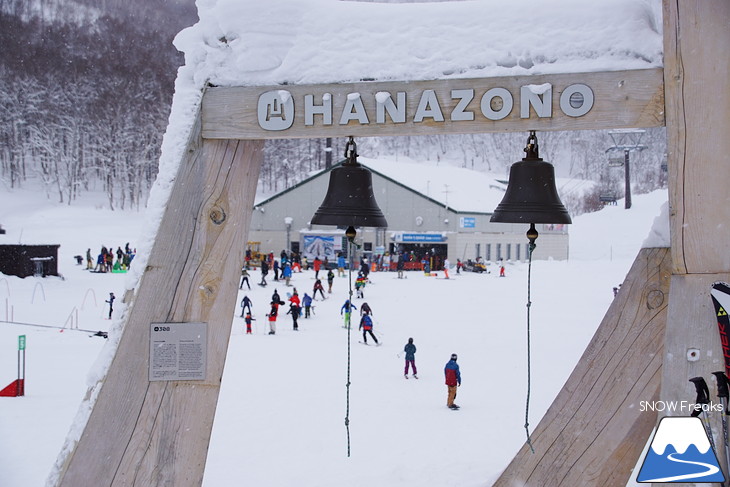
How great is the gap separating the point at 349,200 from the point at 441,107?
0.89 metres

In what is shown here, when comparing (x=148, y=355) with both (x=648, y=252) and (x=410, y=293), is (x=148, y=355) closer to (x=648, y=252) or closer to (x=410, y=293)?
(x=648, y=252)

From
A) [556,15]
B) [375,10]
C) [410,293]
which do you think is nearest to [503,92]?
[556,15]

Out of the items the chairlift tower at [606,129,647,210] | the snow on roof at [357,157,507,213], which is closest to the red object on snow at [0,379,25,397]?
the snow on roof at [357,157,507,213]

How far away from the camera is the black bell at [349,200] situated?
399 centimetres

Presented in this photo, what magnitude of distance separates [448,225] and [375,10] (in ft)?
122

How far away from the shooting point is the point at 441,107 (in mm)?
3416

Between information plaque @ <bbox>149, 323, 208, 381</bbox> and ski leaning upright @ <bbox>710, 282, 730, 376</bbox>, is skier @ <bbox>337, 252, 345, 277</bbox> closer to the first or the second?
information plaque @ <bbox>149, 323, 208, 381</bbox>

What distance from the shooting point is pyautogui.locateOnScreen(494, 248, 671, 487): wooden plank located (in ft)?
13.0

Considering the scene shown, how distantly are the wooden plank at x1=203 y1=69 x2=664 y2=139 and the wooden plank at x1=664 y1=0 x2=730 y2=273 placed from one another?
0.11 meters

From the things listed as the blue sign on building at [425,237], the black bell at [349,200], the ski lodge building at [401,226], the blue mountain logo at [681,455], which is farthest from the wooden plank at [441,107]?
the blue sign on building at [425,237]

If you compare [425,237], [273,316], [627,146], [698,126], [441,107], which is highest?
[627,146]

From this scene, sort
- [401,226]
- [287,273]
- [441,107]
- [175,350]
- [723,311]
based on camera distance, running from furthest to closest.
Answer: [401,226] → [287,273] → [175,350] → [441,107] → [723,311]

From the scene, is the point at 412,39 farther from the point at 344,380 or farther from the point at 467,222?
the point at 467,222

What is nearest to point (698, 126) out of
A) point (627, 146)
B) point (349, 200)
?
point (349, 200)
